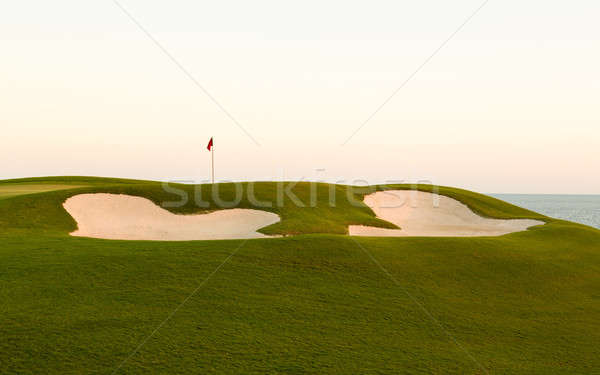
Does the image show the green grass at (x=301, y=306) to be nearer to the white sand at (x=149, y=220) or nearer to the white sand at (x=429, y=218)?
the white sand at (x=149, y=220)

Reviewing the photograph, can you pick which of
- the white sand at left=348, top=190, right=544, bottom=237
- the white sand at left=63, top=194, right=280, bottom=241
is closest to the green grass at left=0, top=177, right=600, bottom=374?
the white sand at left=63, top=194, right=280, bottom=241

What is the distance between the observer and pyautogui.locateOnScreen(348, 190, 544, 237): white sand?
26509mm

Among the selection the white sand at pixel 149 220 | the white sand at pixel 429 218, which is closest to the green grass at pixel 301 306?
the white sand at pixel 149 220

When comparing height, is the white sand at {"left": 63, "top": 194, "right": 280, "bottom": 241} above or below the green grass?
above

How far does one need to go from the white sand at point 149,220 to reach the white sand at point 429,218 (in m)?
6.42

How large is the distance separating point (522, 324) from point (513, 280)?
11.6 feet

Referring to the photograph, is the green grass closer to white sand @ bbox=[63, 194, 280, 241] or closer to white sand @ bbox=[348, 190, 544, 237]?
white sand @ bbox=[63, 194, 280, 241]

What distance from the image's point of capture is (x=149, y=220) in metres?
24.3

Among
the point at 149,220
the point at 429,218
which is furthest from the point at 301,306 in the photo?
the point at 429,218

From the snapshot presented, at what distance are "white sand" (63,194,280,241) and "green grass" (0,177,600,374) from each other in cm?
644

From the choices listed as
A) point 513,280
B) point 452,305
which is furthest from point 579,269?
point 452,305

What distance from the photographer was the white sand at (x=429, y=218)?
87.0 ft

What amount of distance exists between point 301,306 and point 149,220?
17.0 meters

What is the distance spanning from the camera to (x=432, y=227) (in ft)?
97.5
